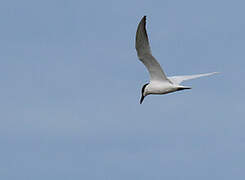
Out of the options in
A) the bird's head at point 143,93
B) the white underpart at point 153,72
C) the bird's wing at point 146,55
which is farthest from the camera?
the bird's head at point 143,93

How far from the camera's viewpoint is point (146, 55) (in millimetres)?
32438

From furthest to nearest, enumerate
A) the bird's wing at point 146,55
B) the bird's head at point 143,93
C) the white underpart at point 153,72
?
the bird's head at point 143,93 → the white underpart at point 153,72 → the bird's wing at point 146,55

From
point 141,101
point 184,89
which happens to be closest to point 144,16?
point 184,89

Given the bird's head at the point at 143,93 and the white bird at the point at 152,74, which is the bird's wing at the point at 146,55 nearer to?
the white bird at the point at 152,74

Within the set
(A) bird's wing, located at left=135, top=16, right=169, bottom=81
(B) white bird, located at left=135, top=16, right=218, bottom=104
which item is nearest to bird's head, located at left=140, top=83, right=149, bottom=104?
(B) white bird, located at left=135, top=16, right=218, bottom=104

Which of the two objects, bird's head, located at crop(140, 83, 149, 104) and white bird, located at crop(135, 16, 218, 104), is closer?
white bird, located at crop(135, 16, 218, 104)

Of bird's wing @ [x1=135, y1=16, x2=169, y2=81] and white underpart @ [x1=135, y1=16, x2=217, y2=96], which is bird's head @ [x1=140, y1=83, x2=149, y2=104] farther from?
bird's wing @ [x1=135, y1=16, x2=169, y2=81]

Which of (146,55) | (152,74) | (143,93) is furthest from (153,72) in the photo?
(143,93)

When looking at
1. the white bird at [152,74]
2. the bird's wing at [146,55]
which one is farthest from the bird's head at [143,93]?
the bird's wing at [146,55]

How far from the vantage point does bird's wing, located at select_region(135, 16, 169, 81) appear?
3116cm

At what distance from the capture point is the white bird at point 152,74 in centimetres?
3147

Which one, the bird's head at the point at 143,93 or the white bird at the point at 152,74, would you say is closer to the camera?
the white bird at the point at 152,74

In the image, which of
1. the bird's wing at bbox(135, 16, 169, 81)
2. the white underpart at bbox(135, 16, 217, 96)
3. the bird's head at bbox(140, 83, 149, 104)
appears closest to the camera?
the bird's wing at bbox(135, 16, 169, 81)

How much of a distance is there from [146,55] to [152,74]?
5.50 ft
